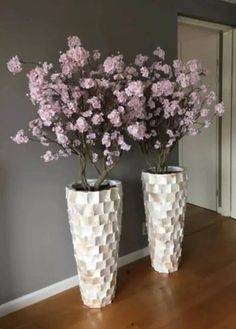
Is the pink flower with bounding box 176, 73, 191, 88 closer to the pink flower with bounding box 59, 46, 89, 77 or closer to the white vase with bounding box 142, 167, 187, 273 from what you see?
the white vase with bounding box 142, 167, 187, 273

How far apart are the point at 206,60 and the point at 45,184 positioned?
261cm

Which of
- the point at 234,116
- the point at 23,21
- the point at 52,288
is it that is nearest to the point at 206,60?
the point at 234,116

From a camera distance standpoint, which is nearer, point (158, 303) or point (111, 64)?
point (111, 64)

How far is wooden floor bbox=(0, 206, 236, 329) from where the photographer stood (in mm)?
2223

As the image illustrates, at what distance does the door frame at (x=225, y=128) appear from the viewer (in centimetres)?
377

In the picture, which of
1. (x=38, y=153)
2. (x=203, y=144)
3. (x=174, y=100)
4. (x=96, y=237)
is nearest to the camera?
(x=96, y=237)

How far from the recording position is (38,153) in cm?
240

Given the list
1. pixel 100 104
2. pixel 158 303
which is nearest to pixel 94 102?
pixel 100 104

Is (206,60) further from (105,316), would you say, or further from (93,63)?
A: (105,316)

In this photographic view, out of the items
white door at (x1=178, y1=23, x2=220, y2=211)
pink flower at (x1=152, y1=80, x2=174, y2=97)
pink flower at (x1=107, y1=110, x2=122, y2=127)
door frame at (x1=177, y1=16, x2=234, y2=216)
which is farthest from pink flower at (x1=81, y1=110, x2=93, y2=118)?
white door at (x1=178, y1=23, x2=220, y2=211)

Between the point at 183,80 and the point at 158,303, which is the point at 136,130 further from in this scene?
the point at 158,303

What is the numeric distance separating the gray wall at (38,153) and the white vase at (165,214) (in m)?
0.34

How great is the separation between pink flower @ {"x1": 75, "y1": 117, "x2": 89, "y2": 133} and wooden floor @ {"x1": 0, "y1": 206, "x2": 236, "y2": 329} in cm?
123

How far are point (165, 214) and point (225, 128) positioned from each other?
172 centimetres
